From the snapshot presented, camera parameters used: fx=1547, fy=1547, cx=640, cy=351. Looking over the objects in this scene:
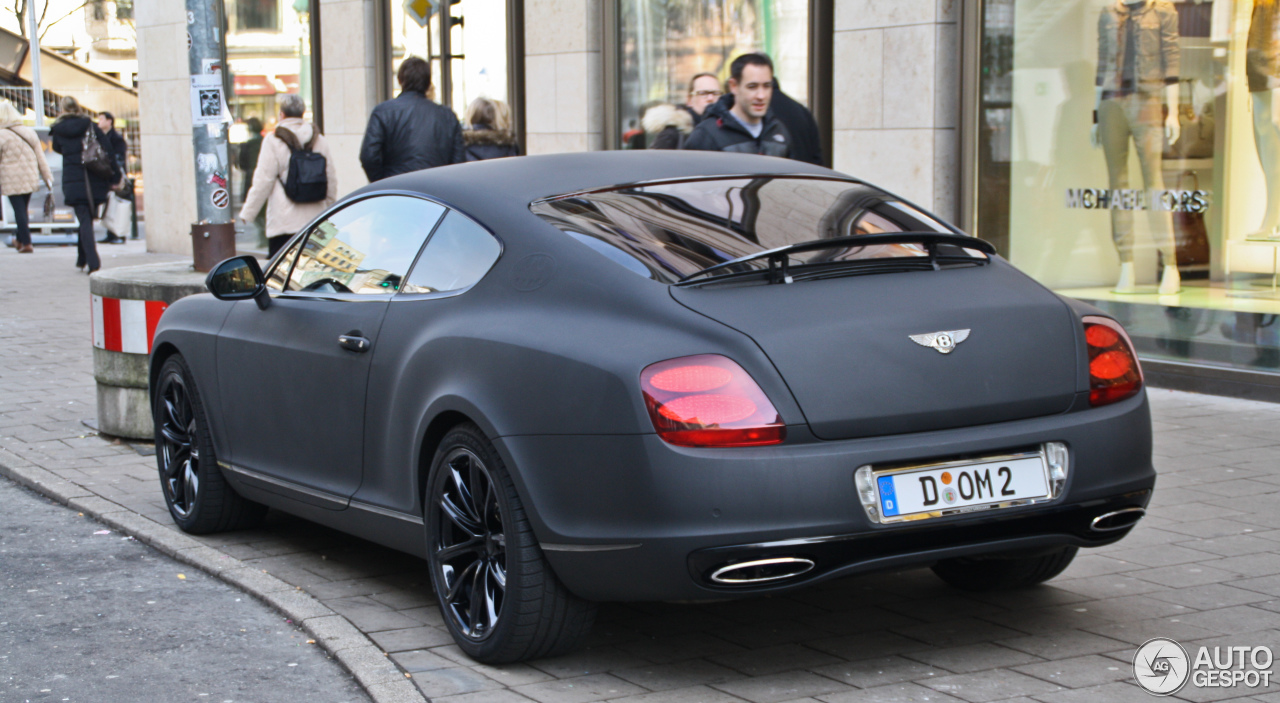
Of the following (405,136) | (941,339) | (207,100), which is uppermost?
(207,100)

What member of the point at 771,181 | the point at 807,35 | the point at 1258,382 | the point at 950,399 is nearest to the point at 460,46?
the point at 807,35

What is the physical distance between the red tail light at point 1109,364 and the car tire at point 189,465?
337 cm

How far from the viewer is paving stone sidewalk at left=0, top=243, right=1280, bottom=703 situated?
4066 millimetres

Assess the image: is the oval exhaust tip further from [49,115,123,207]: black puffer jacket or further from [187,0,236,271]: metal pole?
[49,115,123,207]: black puffer jacket

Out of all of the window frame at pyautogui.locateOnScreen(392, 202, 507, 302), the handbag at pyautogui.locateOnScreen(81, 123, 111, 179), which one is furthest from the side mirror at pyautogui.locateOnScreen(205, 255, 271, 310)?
the handbag at pyautogui.locateOnScreen(81, 123, 111, 179)

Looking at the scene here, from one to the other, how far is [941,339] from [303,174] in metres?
7.53

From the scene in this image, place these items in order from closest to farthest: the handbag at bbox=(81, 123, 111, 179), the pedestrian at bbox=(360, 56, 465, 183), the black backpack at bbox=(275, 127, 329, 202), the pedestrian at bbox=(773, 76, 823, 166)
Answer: the pedestrian at bbox=(773, 76, 823, 166), the pedestrian at bbox=(360, 56, 465, 183), the black backpack at bbox=(275, 127, 329, 202), the handbag at bbox=(81, 123, 111, 179)

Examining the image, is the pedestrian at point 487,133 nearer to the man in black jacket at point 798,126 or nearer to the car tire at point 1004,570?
the man in black jacket at point 798,126

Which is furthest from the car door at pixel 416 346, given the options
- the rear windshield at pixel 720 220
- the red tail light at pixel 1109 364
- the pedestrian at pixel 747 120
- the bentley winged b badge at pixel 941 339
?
the pedestrian at pixel 747 120

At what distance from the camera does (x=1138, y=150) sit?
9.87 metres

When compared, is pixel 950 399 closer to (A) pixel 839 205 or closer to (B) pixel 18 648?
(A) pixel 839 205

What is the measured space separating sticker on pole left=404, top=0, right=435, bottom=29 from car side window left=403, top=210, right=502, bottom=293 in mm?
11429

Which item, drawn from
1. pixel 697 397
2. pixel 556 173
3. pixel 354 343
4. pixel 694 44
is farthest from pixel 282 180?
pixel 697 397

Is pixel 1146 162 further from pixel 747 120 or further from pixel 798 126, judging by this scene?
pixel 747 120
